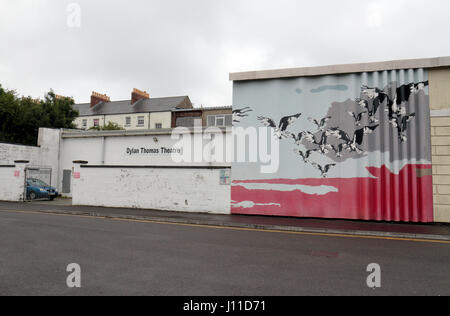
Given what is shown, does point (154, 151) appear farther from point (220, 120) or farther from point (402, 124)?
point (220, 120)

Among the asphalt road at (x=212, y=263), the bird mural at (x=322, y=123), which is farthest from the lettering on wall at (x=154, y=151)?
the asphalt road at (x=212, y=263)

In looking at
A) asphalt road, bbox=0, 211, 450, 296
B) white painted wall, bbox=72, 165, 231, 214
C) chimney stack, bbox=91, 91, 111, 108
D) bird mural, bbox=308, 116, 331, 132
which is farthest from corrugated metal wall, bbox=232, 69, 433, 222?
chimney stack, bbox=91, 91, 111, 108

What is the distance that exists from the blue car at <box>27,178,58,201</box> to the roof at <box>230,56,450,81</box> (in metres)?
14.1

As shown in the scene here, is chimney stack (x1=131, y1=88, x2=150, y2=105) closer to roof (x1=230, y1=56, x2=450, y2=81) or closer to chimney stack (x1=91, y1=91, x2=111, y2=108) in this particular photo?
chimney stack (x1=91, y1=91, x2=111, y2=108)

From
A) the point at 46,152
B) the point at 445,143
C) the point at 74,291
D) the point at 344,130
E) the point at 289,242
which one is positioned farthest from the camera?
the point at 46,152

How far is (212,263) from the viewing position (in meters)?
5.43

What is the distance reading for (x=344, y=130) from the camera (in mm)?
11930

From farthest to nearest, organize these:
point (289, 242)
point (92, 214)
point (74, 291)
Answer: point (92, 214) < point (289, 242) < point (74, 291)

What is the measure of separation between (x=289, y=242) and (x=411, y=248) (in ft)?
8.81

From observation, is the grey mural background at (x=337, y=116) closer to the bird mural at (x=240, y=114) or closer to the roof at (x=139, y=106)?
the bird mural at (x=240, y=114)

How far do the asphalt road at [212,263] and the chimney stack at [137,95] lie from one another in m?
37.4

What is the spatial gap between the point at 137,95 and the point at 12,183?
2725 cm

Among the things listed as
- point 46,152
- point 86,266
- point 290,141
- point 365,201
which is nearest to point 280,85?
point 290,141
